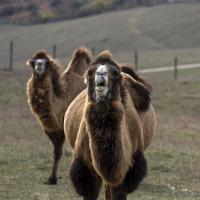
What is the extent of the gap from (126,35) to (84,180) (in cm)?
5414

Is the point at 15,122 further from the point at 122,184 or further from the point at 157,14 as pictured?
the point at 157,14

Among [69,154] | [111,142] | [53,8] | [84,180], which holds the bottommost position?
[69,154]

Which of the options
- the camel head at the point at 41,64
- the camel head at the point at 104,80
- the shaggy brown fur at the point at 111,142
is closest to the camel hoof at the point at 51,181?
the camel head at the point at 41,64

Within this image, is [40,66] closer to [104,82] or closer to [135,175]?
[135,175]

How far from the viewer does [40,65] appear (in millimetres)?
14125

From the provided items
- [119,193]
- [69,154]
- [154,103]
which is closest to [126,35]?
[154,103]

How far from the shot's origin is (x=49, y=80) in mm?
14164

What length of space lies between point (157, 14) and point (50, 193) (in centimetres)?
6027

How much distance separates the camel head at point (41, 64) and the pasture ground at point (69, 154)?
1.83 meters

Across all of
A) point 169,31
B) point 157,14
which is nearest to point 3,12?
point 157,14

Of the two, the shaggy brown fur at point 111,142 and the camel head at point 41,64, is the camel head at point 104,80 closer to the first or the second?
the shaggy brown fur at point 111,142

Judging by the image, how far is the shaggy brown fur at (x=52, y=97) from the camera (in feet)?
45.6

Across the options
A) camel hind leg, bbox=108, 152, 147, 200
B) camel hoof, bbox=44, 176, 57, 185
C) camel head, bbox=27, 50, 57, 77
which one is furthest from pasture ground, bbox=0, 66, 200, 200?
camel hind leg, bbox=108, 152, 147, 200

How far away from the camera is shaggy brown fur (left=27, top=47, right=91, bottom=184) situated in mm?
13906
